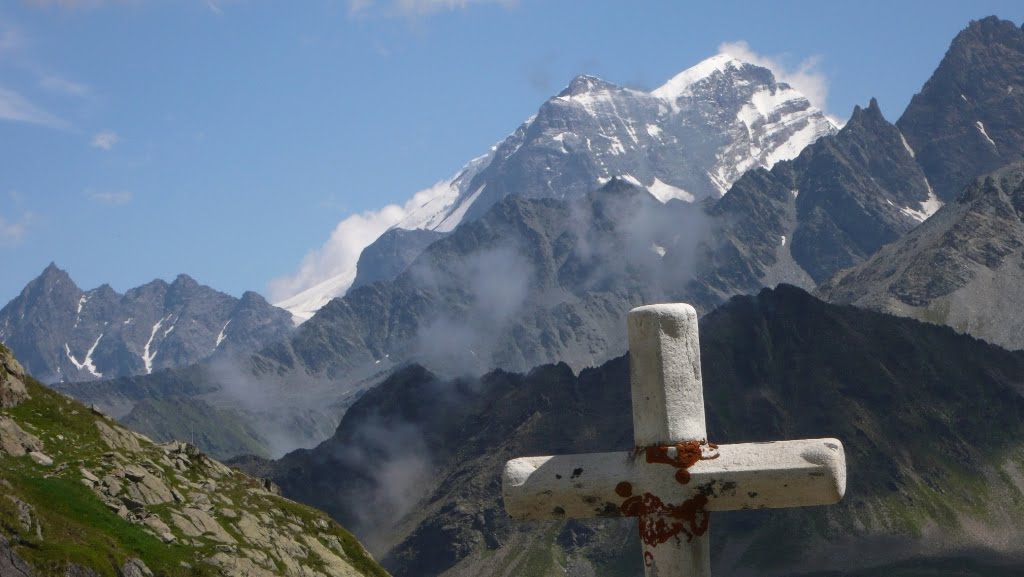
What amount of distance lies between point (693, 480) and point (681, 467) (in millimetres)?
189

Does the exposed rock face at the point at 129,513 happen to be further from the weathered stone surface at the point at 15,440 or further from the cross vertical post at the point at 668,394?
the cross vertical post at the point at 668,394

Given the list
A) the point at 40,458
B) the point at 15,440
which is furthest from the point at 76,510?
the point at 15,440

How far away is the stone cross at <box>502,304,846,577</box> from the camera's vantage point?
1577 cm

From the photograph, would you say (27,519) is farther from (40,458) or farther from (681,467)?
(681,467)

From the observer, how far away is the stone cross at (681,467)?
1577 centimetres

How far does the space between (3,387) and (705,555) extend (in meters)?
124

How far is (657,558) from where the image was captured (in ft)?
52.2

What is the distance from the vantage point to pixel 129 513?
4680 inches

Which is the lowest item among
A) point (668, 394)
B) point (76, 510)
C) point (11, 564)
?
point (668, 394)

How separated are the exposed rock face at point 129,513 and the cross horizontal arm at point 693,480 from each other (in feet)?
235

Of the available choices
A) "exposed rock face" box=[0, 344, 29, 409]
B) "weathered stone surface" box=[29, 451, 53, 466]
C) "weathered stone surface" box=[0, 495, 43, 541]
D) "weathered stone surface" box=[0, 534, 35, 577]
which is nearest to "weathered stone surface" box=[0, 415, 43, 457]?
"weathered stone surface" box=[29, 451, 53, 466]

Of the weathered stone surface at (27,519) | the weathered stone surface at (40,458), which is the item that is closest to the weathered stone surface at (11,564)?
the weathered stone surface at (27,519)

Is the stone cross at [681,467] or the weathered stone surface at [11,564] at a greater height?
the weathered stone surface at [11,564]

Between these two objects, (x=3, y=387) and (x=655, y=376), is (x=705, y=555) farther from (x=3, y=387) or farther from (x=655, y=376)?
(x=3, y=387)
